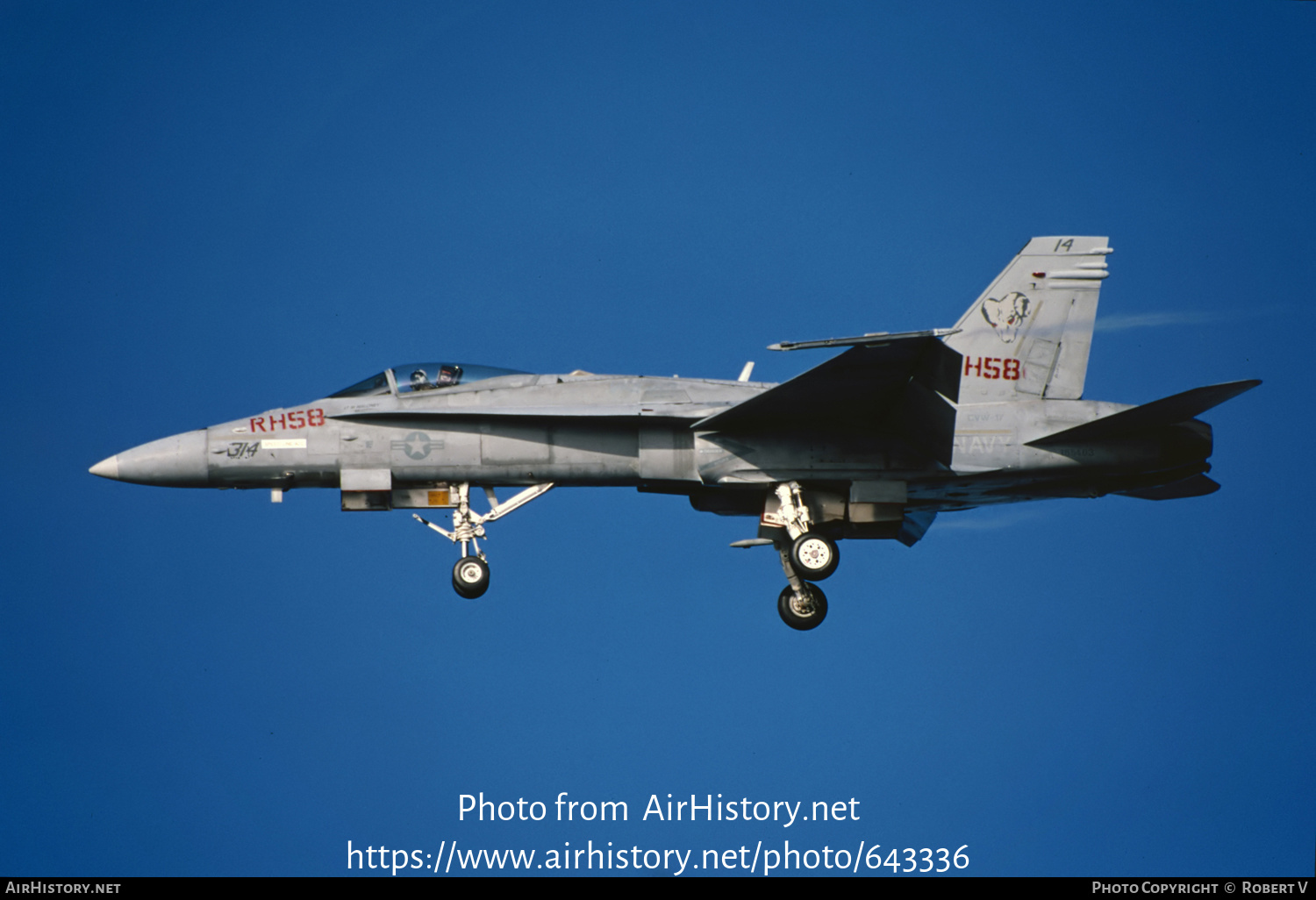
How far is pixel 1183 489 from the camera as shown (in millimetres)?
21000

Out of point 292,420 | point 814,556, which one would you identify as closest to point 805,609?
point 814,556

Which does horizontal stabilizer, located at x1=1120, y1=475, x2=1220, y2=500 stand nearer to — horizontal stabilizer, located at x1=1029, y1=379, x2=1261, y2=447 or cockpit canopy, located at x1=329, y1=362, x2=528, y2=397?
horizontal stabilizer, located at x1=1029, y1=379, x2=1261, y2=447

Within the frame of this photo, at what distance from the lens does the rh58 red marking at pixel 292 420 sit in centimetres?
2008

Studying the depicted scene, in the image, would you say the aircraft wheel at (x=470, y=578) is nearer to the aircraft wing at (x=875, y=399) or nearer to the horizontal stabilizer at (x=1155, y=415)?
the aircraft wing at (x=875, y=399)

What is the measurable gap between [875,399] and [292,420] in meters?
6.94

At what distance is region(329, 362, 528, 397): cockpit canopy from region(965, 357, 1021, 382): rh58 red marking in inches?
217

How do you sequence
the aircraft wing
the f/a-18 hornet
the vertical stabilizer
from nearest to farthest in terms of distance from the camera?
the aircraft wing, the f/a-18 hornet, the vertical stabilizer

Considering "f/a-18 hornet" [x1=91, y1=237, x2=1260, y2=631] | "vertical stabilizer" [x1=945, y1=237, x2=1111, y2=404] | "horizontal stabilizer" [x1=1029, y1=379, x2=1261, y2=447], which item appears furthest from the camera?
"vertical stabilizer" [x1=945, y1=237, x2=1111, y2=404]

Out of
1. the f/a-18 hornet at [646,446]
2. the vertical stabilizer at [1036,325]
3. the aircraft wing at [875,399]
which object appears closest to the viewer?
the aircraft wing at [875,399]

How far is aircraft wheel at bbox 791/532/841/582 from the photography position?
794 inches

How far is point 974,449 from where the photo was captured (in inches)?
786

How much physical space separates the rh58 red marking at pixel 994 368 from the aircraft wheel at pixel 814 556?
2.78 m

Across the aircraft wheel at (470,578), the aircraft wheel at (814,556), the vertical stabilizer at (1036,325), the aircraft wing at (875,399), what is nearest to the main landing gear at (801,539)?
the aircraft wheel at (814,556)

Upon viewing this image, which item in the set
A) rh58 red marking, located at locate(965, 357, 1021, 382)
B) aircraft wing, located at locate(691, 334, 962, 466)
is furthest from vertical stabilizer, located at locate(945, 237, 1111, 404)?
aircraft wing, located at locate(691, 334, 962, 466)
